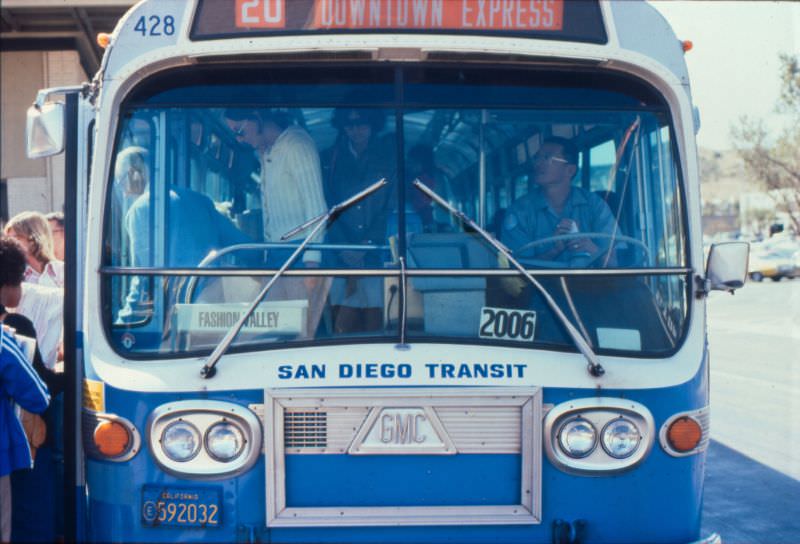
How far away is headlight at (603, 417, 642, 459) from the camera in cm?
353

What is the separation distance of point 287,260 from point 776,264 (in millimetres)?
37066

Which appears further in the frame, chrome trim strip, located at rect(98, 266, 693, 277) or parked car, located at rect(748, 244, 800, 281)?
parked car, located at rect(748, 244, 800, 281)

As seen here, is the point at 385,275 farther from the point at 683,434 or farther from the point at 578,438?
the point at 683,434

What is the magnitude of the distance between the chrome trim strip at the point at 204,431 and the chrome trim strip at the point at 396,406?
0.24 feet

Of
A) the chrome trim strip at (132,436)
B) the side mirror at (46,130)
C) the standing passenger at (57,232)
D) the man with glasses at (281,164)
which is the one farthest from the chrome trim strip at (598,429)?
the standing passenger at (57,232)

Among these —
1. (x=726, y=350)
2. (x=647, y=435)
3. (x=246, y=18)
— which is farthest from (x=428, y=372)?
(x=726, y=350)

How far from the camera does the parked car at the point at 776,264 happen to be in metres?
37.0

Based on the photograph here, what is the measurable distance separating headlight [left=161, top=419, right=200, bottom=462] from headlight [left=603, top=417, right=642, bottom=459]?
1578 millimetres

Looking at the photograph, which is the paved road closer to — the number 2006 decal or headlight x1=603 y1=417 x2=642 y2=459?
headlight x1=603 y1=417 x2=642 y2=459

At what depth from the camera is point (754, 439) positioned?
845 centimetres

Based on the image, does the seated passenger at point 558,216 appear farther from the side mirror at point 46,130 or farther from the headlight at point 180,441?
the side mirror at point 46,130

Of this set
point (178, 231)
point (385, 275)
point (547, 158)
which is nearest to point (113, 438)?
point (178, 231)

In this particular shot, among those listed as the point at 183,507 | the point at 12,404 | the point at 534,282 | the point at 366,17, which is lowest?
the point at 183,507

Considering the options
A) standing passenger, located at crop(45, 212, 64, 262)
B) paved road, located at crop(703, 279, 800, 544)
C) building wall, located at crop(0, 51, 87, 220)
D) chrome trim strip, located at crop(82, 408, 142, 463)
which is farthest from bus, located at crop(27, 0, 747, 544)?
building wall, located at crop(0, 51, 87, 220)
